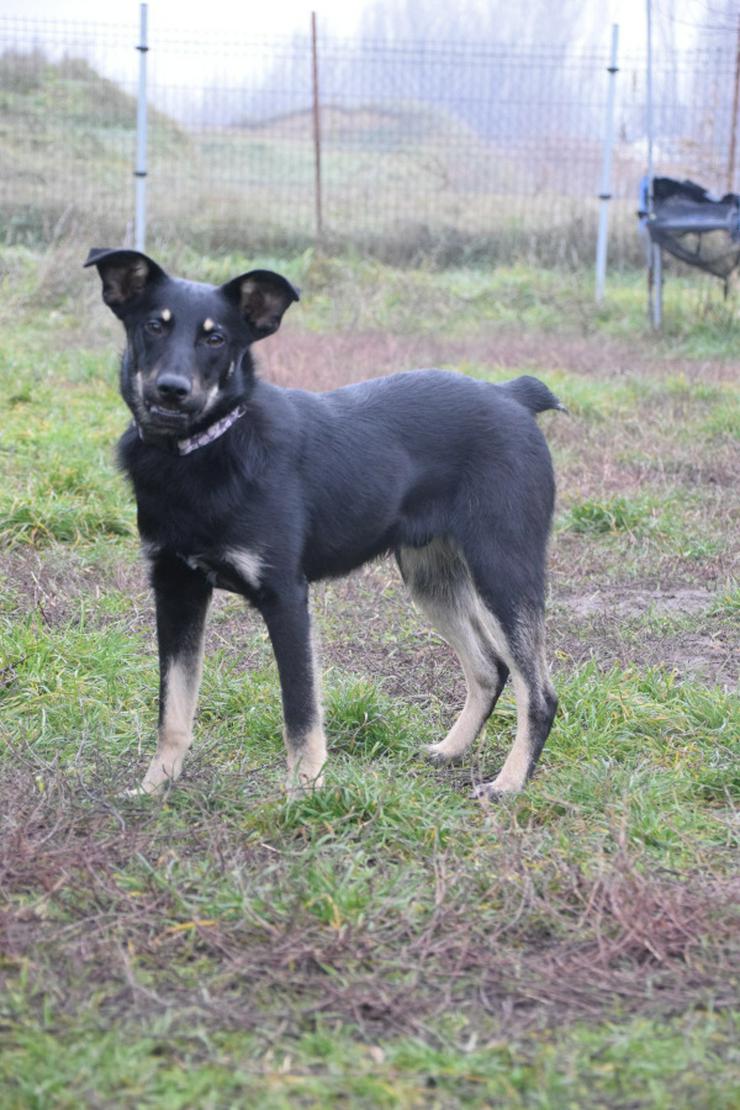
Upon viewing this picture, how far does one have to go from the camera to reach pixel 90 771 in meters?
3.70

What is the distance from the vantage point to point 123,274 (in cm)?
355

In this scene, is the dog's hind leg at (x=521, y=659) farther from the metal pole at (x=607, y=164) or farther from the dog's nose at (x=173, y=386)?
the metal pole at (x=607, y=164)

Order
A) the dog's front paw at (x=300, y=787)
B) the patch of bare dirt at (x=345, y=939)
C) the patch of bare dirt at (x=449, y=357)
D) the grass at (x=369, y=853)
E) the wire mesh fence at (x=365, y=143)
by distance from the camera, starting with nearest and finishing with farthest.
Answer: the grass at (x=369, y=853) < the patch of bare dirt at (x=345, y=939) < the dog's front paw at (x=300, y=787) < the patch of bare dirt at (x=449, y=357) < the wire mesh fence at (x=365, y=143)

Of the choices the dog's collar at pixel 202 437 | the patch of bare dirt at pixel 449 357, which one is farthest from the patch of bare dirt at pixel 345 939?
the patch of bare dirt at pixel 449 357

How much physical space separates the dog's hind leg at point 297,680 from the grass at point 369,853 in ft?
0.45

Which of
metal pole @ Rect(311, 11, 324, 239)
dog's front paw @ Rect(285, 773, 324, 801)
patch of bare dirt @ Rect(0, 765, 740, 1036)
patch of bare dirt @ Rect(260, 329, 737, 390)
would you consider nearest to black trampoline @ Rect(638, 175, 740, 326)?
patch of bare dirt @ Rect(260, 329, 737, 390)

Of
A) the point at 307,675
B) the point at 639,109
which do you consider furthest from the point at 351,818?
the point at 639,109

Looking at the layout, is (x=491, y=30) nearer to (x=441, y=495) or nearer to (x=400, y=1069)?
(x=441, y=495)

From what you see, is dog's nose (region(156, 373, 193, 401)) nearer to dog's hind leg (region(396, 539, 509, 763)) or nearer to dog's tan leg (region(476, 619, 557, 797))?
dog's hind leg (region(396, 539, 509, 763))

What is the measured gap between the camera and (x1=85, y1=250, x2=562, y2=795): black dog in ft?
11.4

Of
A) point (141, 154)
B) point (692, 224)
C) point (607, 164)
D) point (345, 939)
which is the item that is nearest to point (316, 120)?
point (141, 154)

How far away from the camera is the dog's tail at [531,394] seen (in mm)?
4141

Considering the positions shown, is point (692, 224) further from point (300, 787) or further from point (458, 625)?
point (300, 787)

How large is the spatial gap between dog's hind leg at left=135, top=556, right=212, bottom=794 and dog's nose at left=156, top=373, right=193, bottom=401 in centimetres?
56
